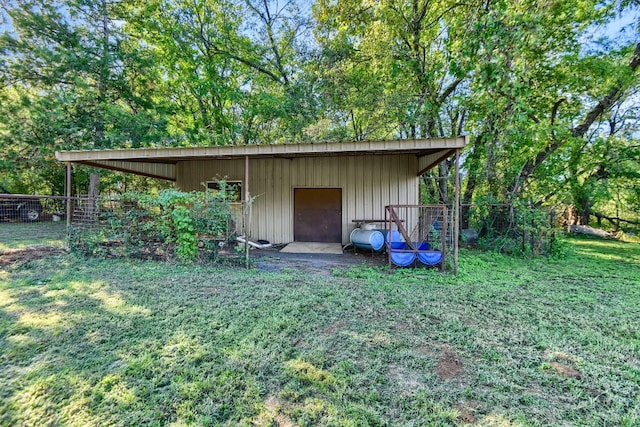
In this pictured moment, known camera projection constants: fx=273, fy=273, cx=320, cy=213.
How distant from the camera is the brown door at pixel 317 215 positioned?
24.7 feet

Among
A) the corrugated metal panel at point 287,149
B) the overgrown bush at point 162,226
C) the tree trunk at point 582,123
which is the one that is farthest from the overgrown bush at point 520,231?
the overgrown bush at point 162,226

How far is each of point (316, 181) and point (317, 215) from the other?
3.10ft

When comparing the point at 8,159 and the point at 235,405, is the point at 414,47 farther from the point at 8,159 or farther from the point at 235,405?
the point at 8,159

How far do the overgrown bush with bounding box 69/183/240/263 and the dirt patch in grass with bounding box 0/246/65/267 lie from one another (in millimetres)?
569

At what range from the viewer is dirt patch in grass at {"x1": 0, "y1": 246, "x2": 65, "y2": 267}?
4.74m

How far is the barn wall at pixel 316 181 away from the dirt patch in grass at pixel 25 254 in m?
3.54

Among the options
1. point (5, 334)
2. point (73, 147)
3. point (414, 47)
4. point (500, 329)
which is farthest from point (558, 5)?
point (73, 147)

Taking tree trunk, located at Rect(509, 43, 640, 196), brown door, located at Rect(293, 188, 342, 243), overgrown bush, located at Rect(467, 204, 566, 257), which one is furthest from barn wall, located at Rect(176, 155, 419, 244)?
tree trunk, located at Rect(509, 43, 640, 196)

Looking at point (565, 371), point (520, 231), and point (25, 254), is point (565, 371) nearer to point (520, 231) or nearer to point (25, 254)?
point (520, 231)

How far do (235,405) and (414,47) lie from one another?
9224mm

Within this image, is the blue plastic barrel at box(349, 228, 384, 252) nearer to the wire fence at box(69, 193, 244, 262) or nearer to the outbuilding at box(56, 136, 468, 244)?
the outbuilding at box(56, 136, 468, 244)

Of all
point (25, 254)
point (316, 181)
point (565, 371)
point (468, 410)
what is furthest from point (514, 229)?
Answer: point (25, 254)

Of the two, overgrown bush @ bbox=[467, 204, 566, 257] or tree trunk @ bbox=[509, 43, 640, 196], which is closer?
overgrown bush @ bbox=[467, 204, 566, 257]

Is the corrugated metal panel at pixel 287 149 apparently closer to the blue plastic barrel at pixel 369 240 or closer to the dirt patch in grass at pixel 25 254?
the blue plastic barrel at pixel 369 240
